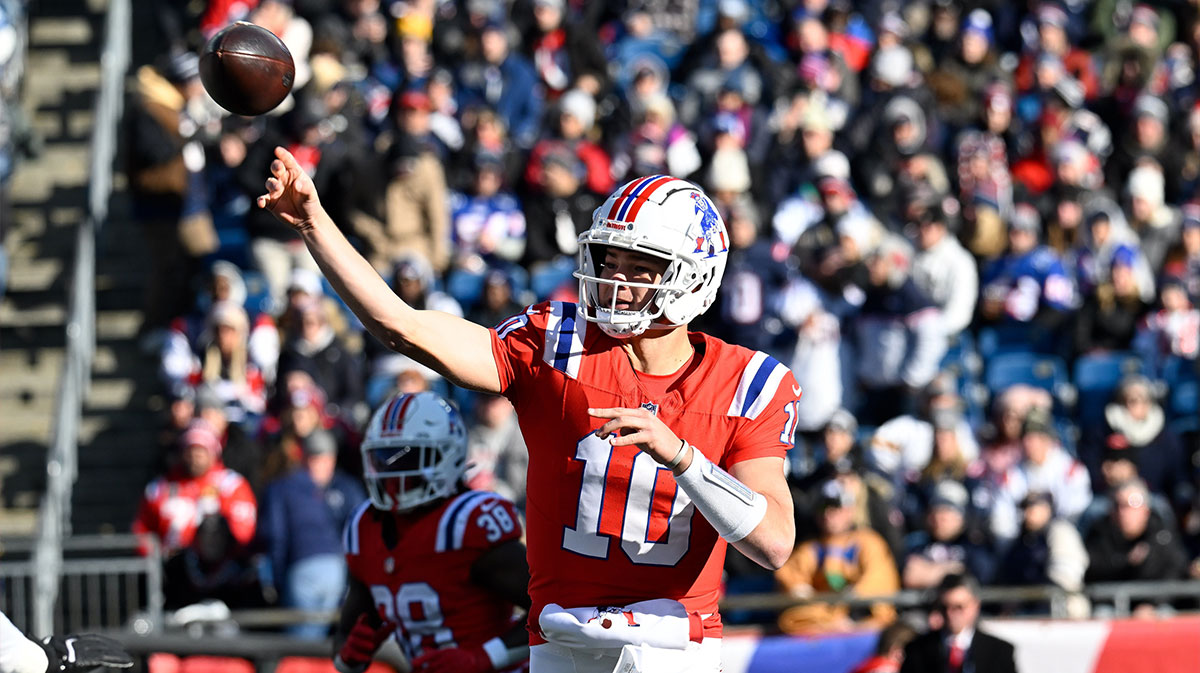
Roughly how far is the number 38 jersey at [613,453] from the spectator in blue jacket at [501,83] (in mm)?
8998

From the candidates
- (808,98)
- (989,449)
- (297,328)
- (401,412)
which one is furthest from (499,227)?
(401,412)

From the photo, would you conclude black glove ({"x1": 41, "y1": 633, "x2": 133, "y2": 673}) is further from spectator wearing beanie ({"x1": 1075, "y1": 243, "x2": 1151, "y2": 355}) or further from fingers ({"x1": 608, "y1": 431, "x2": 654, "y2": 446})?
spectator wearing beanie ({"x1": 1075, "y1": 243, "x2": 1151, "y2": 355})

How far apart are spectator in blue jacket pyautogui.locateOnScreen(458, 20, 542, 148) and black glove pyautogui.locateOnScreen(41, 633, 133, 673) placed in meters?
8.27

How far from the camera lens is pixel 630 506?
4625 millimetres

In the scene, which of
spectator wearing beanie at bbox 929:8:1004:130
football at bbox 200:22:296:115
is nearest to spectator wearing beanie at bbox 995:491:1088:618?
spectator wearing beanie at bbox 929:8:1004:130

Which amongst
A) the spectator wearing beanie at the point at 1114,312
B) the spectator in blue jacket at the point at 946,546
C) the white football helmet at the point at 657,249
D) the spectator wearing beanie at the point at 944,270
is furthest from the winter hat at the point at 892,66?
the white football helmet at the point at 657,249

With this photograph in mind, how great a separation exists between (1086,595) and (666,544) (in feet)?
16.7

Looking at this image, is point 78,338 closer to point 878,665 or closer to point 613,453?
point 878,665

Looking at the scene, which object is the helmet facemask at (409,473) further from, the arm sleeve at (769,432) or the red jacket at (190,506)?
the red jacket at (190,506)

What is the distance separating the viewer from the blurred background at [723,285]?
978 centimetres

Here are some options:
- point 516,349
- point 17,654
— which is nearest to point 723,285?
point 17,654

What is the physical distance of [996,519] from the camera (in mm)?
9992

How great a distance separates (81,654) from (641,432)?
2489 mm

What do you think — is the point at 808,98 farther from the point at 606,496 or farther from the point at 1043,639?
the point at 606,496
